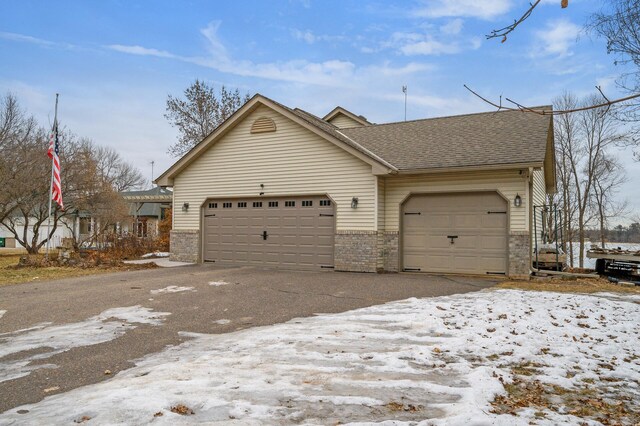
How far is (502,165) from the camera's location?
11.3 metres

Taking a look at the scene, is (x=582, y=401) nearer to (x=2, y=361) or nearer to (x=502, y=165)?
(x=2, y=361)

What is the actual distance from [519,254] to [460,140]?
4.07 metres

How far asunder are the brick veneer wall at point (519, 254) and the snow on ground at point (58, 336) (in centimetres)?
860

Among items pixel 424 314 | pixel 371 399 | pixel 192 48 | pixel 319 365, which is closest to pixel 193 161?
pixel 192 48

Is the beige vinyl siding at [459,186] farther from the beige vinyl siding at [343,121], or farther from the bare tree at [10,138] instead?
the bare tree at [10,138]

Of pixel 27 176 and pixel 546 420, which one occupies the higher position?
pixel 27 176

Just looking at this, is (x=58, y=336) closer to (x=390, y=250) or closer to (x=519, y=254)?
(x=390, y=250)

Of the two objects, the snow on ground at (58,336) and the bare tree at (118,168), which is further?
the bare tree at (118,168)

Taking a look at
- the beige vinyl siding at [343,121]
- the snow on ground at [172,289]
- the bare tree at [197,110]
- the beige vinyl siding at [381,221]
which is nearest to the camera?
the snow on ground at [172,289]

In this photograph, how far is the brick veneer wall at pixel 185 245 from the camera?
1537 centimetres

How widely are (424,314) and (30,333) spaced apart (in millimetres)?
5570

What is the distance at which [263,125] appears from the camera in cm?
1441

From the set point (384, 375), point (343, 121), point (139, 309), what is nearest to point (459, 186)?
point (139, 309)

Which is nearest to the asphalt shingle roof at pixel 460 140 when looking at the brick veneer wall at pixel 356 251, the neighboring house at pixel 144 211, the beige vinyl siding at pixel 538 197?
the beige vinyl siding at pixel 538 197
